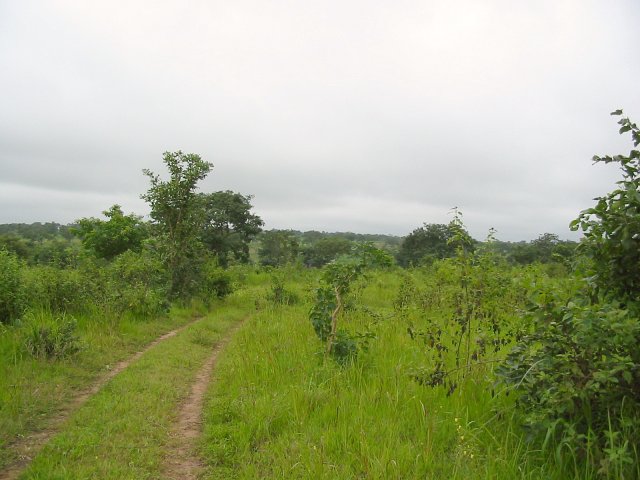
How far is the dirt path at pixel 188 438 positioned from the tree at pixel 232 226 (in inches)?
929

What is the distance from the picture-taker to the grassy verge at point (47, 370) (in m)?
4.45

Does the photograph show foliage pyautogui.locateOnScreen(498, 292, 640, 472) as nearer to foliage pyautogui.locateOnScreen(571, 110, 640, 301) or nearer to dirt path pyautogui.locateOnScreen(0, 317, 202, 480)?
foliage pyautogui.locateOnScreen(571, 110, 640, 301)

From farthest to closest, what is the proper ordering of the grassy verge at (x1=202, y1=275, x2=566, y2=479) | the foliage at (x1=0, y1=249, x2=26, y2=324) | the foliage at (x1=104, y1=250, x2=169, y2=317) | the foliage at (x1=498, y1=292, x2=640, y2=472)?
the foliage at (x1=104, y1=250, x2=169, y2=317), the foliage at (x1=0, y1=249, x2=26, y2=324), the grassy verge at (x1=202, y1=275, x2=566, y2=479), the foliage at (x1=498, y1=292, x2=640, y2=472)

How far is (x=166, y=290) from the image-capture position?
12.4 metres

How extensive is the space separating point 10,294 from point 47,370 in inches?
79.3

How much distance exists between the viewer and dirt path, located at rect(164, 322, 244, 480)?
3.76 meters

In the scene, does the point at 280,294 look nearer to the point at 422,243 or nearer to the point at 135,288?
the point at 135,288

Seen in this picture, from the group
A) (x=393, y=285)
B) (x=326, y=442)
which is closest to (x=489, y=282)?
(x=326, y=442)

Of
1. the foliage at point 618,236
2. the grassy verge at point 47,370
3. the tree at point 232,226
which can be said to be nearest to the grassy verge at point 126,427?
the grassy verge at point 47,370

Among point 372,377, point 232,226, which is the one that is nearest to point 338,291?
point 372,377

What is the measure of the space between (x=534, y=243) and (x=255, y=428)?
43626 mm

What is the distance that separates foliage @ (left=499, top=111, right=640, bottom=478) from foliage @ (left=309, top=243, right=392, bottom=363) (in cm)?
307

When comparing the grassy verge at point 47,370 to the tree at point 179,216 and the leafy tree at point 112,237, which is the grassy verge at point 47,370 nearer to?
the tree at point 179,216

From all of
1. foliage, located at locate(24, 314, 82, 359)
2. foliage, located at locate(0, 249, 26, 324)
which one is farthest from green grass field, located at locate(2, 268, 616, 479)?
foliage, located at locate(0, 249, 26, 324)
